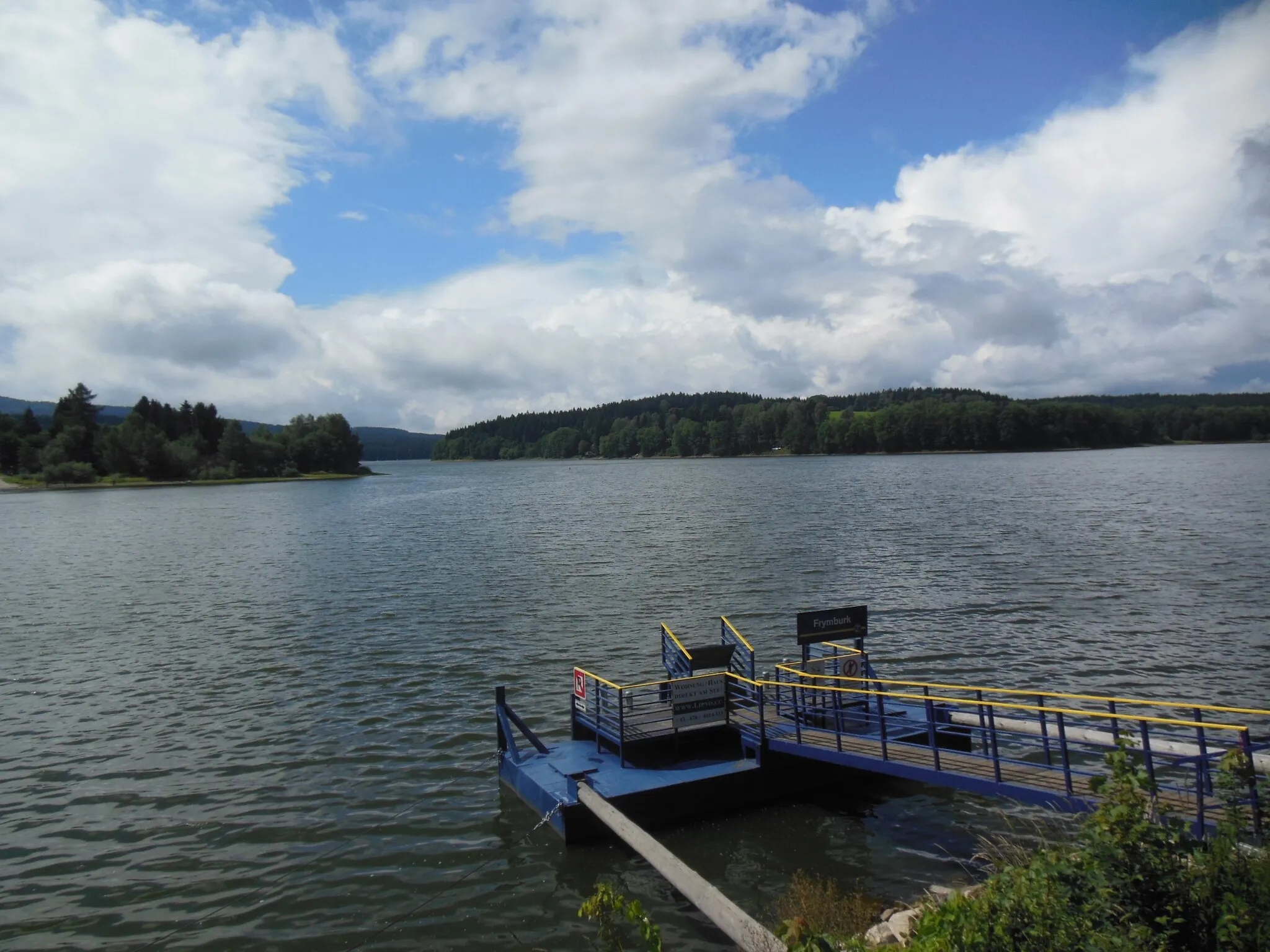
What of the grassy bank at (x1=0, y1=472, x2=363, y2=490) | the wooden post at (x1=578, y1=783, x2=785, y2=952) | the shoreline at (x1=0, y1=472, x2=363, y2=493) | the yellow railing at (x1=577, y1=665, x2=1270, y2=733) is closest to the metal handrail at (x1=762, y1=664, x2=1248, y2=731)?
the yellow railing at (x1=577, y1=665, x2=1270, y2=733)

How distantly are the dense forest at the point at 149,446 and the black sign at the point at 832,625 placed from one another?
588 feet

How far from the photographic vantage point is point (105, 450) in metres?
165

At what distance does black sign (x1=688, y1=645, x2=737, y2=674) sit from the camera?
18.5m

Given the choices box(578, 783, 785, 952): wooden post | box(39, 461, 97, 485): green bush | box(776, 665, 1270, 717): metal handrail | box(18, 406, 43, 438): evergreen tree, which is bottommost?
box(578, 783, 785, 952): wooden post

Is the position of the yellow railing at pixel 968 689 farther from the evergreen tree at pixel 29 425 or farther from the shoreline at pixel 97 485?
the evergreen tree at pixel 29 425

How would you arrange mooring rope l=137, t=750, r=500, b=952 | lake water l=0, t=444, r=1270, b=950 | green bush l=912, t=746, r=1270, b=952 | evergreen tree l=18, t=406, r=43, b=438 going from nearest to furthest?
green bush l=912, t=746, r=1270, b=952
mooring rope l=137, t=750, r=500, b=952
lake water l=0, t=444, r=1270, b=950
evergreen tree l=18, t=406, r=43, b=438

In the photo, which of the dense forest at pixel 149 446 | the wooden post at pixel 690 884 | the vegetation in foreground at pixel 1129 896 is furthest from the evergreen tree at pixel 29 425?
the vegetation in foreground at pixel 1129 896

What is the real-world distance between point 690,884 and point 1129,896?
6270 millimetres

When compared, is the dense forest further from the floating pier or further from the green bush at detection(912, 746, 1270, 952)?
the green bush at detection(912, 746, 1270, 952)

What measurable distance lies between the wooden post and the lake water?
1.04m

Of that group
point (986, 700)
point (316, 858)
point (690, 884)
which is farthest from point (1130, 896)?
point (316, 858)

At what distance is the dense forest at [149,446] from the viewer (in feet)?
541

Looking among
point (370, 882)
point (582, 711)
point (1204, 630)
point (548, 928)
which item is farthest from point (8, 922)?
point (1204, 630)

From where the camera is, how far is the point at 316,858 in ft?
49.6
